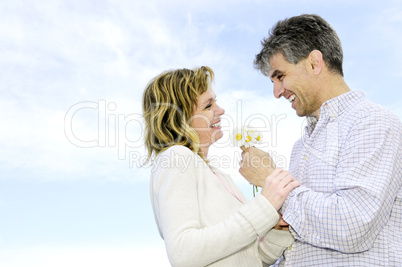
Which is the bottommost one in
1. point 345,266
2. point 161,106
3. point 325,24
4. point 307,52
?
point 345,266

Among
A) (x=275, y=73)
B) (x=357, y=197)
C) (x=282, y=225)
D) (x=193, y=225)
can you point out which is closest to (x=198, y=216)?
(x=193, y=225)

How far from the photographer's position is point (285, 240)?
3475 millimetres

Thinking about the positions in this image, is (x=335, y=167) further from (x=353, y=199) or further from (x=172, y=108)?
(x=172, y=108)

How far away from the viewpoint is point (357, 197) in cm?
286

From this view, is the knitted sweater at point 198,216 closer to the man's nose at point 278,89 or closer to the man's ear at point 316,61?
the man's nose at point 278,89

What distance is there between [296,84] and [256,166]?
1.09 m

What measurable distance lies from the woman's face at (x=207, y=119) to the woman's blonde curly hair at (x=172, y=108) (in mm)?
54

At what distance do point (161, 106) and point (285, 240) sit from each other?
1.64 m

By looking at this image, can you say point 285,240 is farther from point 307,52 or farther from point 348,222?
point 307,52

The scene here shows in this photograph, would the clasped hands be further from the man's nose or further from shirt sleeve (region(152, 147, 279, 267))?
the man's nose

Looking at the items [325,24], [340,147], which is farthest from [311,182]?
[325,24]

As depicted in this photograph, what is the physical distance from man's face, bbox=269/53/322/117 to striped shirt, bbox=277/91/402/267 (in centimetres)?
59

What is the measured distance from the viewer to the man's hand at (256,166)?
3.44 m

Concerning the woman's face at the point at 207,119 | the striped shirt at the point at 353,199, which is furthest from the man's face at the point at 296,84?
the woman's face at the point at 207,119
